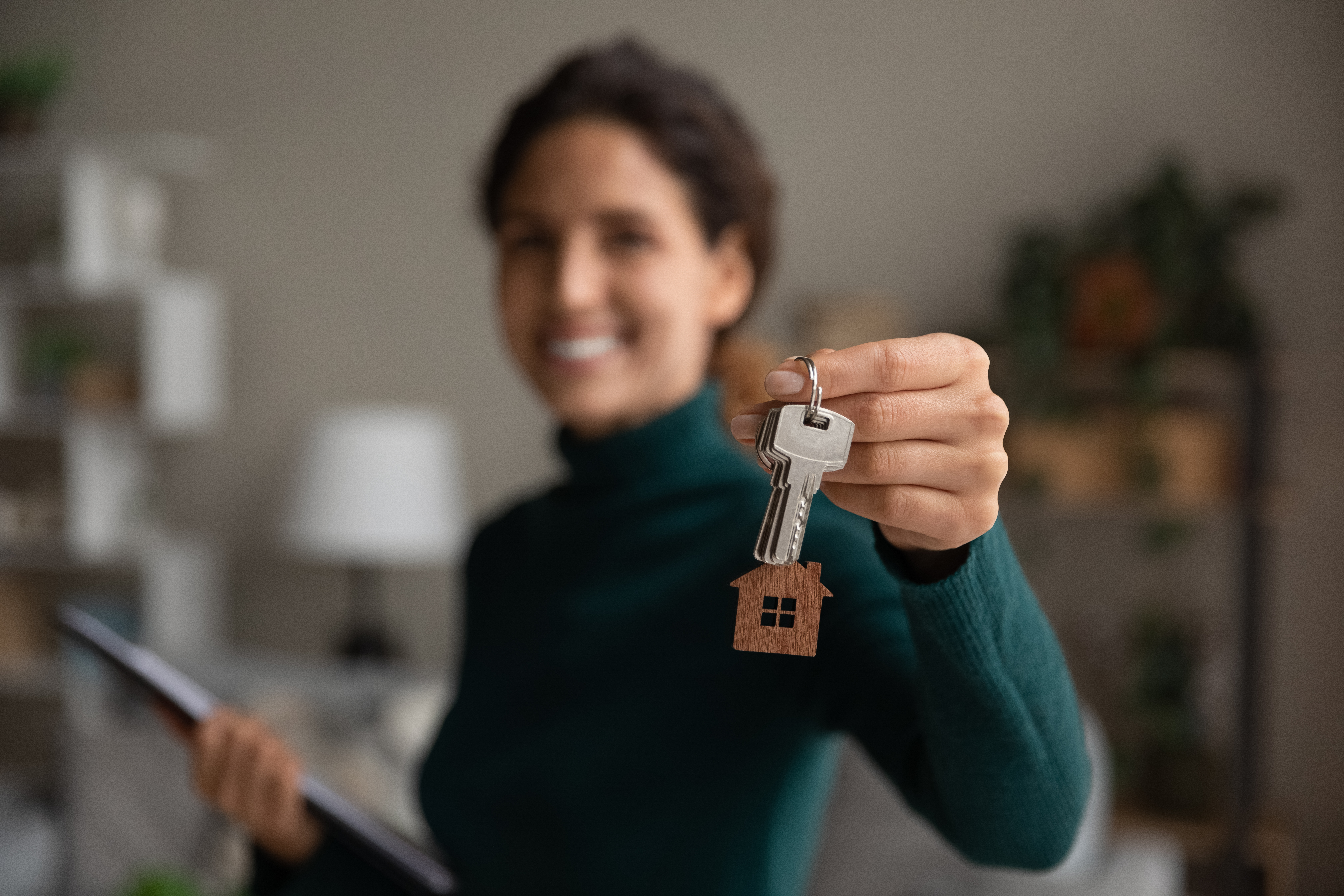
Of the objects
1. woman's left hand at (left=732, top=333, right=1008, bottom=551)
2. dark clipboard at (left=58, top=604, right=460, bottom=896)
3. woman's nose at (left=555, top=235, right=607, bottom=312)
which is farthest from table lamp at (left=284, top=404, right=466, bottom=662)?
woman's left hand at (left=732, top=333, right=1008, bottom=551)

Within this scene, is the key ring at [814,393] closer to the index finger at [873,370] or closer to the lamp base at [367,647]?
the index finger at [873,370]

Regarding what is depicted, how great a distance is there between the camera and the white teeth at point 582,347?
2.61ft

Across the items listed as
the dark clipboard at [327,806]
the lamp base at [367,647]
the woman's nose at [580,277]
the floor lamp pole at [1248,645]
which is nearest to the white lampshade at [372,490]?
the lamp base at [367,647]

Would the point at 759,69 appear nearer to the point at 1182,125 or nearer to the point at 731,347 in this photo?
the point at 1182,125

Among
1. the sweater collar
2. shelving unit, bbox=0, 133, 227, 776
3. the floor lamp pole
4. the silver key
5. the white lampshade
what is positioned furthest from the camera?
shelving unit, bbox=0, 133, 227, 776

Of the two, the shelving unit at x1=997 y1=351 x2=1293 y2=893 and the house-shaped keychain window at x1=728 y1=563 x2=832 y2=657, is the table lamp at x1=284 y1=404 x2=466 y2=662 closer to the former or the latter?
the shelving unit at x1=997 y1=351 x2=1293 y2=893

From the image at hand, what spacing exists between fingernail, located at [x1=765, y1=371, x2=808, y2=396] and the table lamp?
8.92 feet

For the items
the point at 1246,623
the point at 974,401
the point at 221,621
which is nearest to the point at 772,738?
the point at 974,401

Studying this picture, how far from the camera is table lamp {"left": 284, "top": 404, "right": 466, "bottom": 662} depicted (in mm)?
2996

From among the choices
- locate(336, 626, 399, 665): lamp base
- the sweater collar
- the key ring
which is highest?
the key ring

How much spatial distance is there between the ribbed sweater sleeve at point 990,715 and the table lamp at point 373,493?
8.28ft

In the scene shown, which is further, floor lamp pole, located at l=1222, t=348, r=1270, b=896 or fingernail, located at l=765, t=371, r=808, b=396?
floor lamp pole, located at l=1222, t=348, r=1270, b=896

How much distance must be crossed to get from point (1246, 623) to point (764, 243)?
7.10ft

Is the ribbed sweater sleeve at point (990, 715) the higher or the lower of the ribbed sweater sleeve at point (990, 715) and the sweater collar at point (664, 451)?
the lower
